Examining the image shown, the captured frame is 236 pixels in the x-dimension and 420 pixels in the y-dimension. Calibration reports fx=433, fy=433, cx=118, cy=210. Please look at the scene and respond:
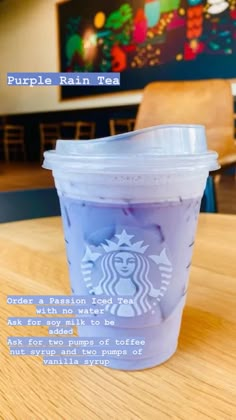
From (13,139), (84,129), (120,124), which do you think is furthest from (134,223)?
(13,139)

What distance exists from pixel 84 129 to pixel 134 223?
554 centimetres

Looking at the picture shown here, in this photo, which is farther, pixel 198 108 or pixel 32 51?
pixel 32 51

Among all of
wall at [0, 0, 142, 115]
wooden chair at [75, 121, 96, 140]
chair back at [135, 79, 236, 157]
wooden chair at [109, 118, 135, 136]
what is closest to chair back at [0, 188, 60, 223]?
chair back at [135, 79, 236, 157]

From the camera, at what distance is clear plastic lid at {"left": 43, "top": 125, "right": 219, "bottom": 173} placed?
247 mm

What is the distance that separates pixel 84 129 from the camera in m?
5.66

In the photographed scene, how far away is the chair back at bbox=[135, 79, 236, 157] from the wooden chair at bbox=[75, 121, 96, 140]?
11.7 feet

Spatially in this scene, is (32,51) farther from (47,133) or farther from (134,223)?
(134,223)

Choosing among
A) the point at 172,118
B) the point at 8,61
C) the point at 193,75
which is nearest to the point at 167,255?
the point at 172,118

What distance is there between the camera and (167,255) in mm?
260

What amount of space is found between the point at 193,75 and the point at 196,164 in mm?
4117

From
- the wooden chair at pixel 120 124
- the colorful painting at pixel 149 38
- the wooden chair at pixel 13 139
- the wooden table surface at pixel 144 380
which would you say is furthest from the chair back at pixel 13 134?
the wooden table surface at pixel 144 380

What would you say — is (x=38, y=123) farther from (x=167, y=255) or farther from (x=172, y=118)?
(x=167, y=255)

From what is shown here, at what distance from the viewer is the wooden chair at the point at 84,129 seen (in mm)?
5413

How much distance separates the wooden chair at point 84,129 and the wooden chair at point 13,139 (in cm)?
149
